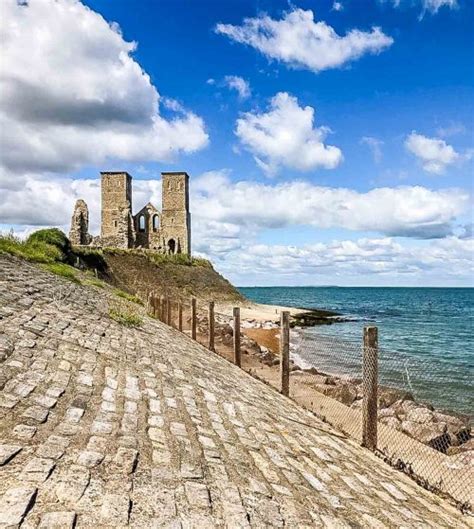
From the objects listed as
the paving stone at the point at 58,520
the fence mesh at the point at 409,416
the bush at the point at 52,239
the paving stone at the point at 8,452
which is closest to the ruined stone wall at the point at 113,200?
the bush at the point at 52,239

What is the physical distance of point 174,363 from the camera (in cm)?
872

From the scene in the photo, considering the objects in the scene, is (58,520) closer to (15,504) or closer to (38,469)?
(15,504)

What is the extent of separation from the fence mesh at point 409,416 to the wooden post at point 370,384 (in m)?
0.04

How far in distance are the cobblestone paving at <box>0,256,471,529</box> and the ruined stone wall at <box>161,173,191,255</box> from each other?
57.4m

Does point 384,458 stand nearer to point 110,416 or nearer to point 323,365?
point 110,416

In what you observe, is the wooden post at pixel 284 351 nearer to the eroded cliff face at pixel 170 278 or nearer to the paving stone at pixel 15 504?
the paving stone at pixel 15 504

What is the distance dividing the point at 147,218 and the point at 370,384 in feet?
201

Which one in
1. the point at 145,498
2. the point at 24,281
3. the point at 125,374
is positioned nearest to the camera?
the point at 145,498

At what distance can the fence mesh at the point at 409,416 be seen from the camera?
7922mm

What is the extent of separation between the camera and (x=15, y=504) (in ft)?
9.10

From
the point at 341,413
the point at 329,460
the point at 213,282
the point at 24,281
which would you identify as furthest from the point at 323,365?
the point at 213,282

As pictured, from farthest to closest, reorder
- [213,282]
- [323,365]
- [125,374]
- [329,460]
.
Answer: [213,282] < [323,365] < [125,374] < [329,460]

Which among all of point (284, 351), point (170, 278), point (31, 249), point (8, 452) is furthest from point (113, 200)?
point (8, 452)

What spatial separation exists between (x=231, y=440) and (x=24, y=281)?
30.2 ft
